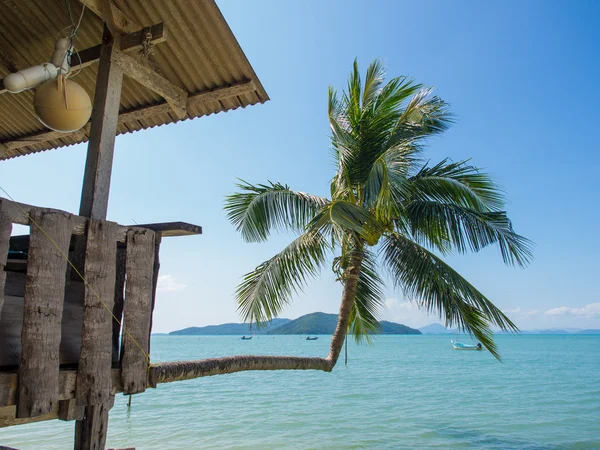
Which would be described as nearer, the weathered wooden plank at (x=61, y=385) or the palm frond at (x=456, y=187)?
the weathered wooden plank at (x=61, y=385)

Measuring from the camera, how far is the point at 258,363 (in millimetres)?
5273

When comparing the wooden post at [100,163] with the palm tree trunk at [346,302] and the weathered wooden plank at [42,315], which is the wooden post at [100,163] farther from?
the palm tree trunk at [346,302]

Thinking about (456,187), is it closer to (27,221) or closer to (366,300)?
(366,300)

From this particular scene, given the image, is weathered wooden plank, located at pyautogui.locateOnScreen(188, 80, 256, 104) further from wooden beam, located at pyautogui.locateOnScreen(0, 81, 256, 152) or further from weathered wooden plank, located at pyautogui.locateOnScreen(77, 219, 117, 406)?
weathered wooden plank, located at pyautogui.locateOnScreen(77, 219, 117, 406)

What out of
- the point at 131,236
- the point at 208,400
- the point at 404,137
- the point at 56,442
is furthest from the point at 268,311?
the point at 208,400

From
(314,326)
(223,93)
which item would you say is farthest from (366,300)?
(314,326)

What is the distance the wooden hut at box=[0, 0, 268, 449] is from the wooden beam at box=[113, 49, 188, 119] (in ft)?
0.04

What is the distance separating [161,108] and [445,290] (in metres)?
4.70

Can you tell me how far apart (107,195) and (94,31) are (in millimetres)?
2023

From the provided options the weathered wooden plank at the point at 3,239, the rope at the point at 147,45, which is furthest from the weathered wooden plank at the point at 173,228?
the rope at the point at 147,45

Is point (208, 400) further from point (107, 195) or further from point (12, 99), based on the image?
point (107, 195)

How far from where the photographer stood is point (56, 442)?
12.0 metres

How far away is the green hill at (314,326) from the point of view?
14588 cm

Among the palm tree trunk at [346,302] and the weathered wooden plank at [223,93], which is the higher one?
the weathered wooden plank at [223,93]
